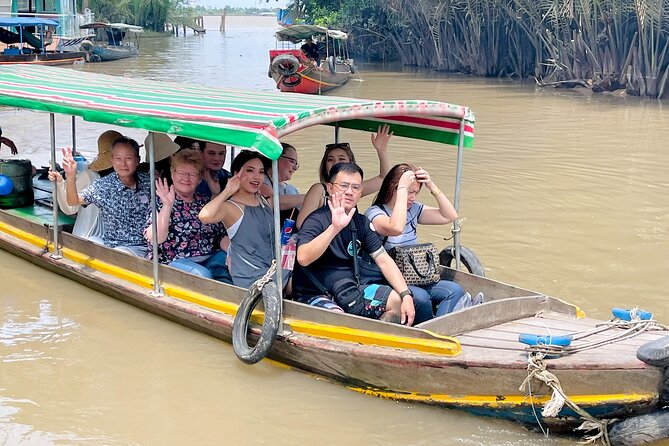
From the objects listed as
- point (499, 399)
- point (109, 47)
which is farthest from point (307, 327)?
point (109, 47)

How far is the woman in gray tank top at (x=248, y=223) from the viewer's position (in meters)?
5.39

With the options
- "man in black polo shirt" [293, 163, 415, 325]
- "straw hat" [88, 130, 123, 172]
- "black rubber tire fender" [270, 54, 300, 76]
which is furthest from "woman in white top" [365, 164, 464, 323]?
"black rubber tire fender" [270, 54, 300, 76]

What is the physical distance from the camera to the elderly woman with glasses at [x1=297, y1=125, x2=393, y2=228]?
18.4 feet

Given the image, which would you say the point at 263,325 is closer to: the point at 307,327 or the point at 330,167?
the point at 307,327

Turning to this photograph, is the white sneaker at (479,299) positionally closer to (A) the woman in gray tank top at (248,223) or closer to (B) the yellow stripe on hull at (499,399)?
(B) the yellow stripe on hull at (499,399)

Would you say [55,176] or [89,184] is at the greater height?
[55,176]

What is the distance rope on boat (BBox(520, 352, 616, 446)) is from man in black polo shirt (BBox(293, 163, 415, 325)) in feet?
3.04

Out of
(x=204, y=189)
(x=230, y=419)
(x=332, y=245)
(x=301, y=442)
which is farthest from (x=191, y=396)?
(x=204, y=189)

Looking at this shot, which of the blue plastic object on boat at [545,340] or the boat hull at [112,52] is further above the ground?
the blue plastic object on boat at [545,340]

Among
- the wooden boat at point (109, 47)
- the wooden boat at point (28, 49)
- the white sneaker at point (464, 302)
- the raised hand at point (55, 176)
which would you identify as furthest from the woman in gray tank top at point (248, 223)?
the wooden boat at point (109, 47)

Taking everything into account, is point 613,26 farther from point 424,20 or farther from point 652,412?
point 652,412

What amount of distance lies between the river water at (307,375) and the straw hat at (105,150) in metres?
1.05

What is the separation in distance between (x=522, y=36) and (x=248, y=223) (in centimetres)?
2433

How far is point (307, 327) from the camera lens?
197 inches
